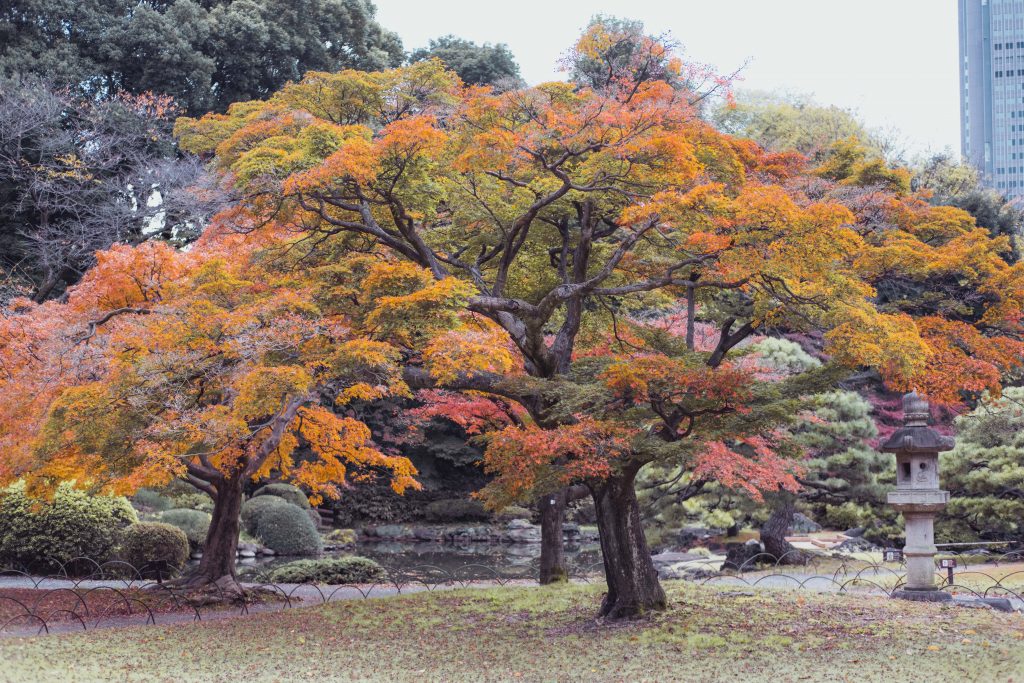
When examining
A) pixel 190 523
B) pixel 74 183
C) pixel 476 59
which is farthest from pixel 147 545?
pixel 476 59

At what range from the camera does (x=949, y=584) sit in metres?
12.0

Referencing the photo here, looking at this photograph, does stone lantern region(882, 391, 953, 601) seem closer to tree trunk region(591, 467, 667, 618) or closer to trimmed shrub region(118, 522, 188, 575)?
tree trunk region(591, 467, 667, 618)

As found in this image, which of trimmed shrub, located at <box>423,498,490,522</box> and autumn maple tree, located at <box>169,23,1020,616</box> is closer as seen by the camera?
autumn maple tree, located at <box>169,23,1020,616</box>

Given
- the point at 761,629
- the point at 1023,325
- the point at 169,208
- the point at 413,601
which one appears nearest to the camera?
the point at 761,629

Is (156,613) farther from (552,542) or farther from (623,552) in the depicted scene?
(623,552)

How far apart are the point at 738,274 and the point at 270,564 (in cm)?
1377

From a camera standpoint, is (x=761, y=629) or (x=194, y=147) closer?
(x=761, y=629)

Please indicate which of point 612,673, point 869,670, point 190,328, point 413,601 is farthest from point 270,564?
point 869,670

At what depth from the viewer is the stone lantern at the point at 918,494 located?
35.2 ft

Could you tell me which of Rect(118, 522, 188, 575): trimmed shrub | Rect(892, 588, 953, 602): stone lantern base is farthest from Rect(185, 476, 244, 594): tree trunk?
Rect(892, 588, 953, 602): stone lantern base

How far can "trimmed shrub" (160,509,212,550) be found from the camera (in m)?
18.8

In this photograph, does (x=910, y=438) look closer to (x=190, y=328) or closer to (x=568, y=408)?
(x=568, y=408)

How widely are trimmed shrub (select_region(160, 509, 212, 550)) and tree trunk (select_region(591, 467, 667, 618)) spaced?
38.8 ft

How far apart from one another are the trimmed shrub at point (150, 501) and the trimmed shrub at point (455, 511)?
329 inches
